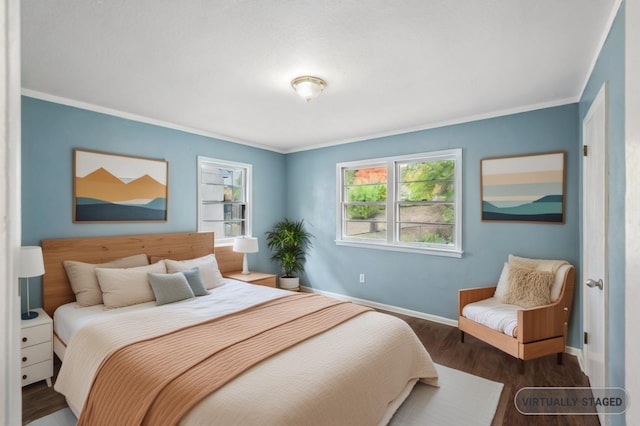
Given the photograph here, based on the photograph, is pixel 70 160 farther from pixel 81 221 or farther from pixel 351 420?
pixel 351 420

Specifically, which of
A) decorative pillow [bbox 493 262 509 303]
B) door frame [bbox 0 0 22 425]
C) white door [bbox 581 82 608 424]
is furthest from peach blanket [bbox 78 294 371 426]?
decorative pillow [bbox 493 262 509 303]

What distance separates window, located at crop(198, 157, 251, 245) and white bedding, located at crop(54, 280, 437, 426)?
178cm

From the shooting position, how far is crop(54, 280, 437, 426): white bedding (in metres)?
1.52

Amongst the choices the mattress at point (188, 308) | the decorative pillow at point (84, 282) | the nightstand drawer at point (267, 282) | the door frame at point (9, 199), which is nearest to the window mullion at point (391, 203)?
the nightstand drawer at point (267, 282)

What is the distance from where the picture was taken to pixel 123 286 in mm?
2990

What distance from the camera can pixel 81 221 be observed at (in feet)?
10.8

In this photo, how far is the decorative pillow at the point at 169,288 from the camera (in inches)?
119

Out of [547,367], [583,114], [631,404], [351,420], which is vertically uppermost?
[583,114]

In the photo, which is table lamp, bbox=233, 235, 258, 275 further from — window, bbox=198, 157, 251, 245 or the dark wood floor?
the dark wood floor

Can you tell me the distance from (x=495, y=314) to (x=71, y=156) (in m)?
4.41

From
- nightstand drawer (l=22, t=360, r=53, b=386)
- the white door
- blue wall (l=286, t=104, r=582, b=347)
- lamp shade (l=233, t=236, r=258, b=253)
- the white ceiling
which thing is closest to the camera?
the white ceiling

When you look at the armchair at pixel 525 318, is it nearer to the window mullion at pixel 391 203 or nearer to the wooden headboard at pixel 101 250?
the window mullion at pixel 391 203

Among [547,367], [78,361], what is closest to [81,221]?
[78,361]

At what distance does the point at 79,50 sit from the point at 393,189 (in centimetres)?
362
